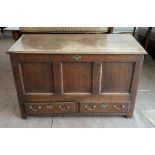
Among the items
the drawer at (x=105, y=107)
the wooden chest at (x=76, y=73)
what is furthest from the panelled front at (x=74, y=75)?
the drawer at (x=105, y=107)

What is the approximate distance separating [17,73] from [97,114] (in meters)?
0.70

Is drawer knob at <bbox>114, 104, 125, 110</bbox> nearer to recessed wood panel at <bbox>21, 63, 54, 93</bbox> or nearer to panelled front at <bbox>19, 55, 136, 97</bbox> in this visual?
panelled front at <bbox>19, 55, 136, 97</bbox>

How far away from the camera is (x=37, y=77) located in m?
1.33

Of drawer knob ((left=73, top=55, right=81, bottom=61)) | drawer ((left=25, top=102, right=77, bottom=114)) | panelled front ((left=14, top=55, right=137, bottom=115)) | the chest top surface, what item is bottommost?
drawer ((left=25, top=102, right=77, bottom=114))

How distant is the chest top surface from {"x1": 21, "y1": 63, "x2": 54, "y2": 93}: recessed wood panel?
0.38ft

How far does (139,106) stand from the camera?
1.69m

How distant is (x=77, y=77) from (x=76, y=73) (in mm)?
34

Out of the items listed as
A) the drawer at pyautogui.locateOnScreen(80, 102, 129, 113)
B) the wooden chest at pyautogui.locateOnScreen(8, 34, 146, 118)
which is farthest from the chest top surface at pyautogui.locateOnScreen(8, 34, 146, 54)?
the drawer at pyautogui.locateOnScreen(80, 102, 129, 113)

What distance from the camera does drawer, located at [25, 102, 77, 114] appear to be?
1.44 m

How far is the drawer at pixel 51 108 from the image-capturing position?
1.44m

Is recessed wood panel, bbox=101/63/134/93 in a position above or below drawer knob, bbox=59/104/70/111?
above

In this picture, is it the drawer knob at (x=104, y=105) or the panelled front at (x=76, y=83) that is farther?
the drawer knob at (x=104, y=105)

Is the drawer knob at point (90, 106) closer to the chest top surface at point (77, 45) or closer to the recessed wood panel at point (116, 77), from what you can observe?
the recessed wood panel at point (116, 77)
